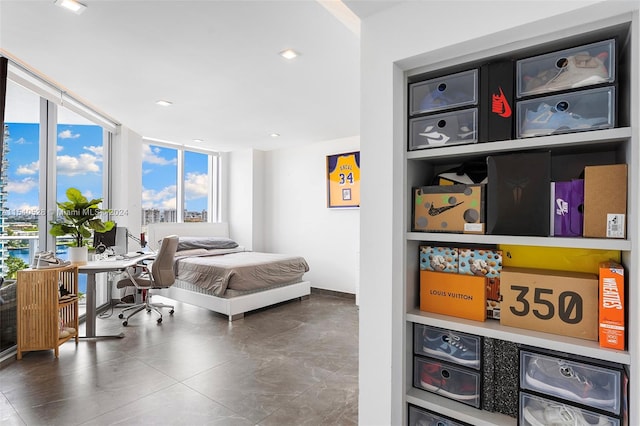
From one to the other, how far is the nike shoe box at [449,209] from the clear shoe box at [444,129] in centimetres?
20

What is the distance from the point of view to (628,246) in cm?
114

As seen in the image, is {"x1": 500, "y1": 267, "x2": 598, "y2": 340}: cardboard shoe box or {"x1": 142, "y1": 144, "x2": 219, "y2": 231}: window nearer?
{"x1": 500, "y1": 267, "x2": 598, "y2": 340}: cardboard shoe box

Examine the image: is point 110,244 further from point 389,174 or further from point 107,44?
point 389,174

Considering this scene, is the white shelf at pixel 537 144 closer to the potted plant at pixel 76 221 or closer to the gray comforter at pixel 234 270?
the gray comforter at pixel 234 270

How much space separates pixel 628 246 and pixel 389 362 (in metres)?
1.00

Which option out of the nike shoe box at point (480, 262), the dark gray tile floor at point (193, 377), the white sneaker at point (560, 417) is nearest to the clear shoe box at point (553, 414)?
the white sneaker at point (560, 417)

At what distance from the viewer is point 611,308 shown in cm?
121

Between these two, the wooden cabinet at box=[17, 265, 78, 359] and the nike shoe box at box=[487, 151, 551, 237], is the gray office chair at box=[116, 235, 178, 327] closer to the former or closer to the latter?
the wooden cabinet at box=[17, 265, 78, 359]

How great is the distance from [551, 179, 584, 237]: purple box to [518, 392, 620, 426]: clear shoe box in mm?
649

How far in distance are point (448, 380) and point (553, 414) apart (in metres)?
0.40

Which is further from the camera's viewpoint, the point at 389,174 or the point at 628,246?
the point at 389,174

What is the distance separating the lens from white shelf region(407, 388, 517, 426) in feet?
4.63

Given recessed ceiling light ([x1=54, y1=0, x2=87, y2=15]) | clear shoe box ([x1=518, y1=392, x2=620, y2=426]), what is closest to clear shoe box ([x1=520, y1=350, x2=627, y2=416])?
clear shoe box ([x1=518, y1=392, x2=620, y2=426])

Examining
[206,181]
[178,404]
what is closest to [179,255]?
[206,181]
